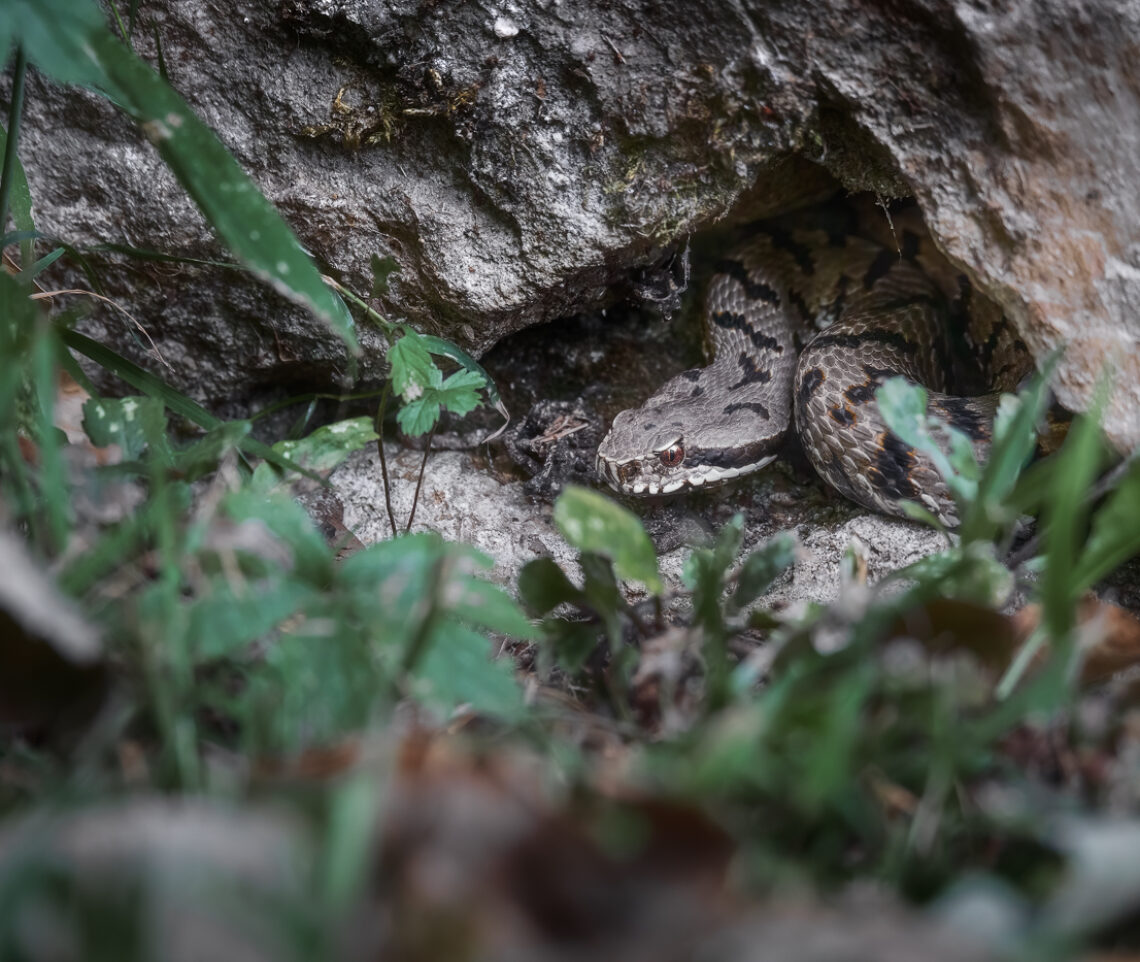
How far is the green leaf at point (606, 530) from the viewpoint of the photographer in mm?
1927

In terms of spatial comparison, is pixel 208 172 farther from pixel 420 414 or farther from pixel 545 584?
pixel 545 584

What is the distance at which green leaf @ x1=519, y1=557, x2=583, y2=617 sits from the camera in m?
2.16

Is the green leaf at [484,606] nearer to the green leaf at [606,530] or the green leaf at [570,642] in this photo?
the green leaf at [606,530]

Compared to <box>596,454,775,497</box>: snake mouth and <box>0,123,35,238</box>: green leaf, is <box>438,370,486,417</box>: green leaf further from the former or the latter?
<box>0,123,35,238</box>: green leaf

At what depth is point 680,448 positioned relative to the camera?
3752 millimetres

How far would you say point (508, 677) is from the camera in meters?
1.56

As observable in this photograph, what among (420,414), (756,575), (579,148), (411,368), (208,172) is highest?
(579,148)

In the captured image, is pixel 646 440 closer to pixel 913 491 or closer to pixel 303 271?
pixel 913 491

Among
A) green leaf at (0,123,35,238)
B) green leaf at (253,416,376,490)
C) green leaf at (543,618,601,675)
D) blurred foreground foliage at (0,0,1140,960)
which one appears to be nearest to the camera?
blurred foreground foliage at (0,0,1140,960)

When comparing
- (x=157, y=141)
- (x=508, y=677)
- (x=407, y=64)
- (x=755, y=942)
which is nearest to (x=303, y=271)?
(x=157, y=141)

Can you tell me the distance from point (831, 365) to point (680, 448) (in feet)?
2.42

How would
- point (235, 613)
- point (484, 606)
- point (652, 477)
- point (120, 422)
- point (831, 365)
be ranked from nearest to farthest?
point (235, 613)
point (484, 606)
point (120, 422)
point (652, 477)
point (831, 365)

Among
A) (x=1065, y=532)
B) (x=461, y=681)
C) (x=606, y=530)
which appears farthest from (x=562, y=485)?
(x=1065, y=532)

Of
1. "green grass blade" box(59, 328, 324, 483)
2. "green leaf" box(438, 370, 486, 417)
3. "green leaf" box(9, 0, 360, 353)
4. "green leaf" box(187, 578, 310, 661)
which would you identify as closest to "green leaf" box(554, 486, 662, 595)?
"green leaf" box(187, 578, 310, 661)
